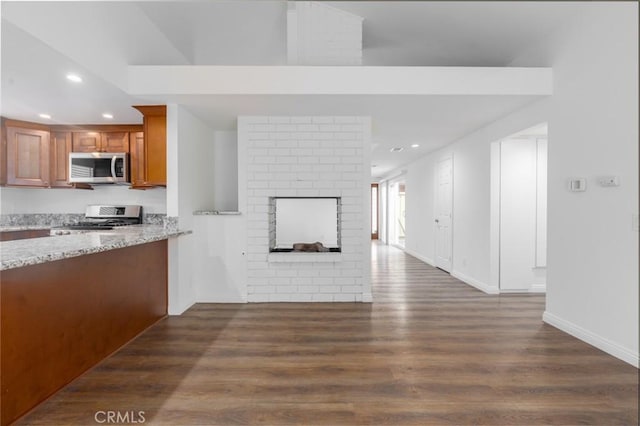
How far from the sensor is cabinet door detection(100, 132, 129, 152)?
402 cm

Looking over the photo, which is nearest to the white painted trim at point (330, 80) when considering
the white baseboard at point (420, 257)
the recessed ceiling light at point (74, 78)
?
the recessed ceiling light at point (74, 78)

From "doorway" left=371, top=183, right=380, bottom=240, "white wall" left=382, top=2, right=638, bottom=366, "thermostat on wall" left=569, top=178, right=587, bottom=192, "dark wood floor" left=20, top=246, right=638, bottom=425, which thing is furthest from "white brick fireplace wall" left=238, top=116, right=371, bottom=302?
"doorway" left=371, top=183, right=380, bottom=240

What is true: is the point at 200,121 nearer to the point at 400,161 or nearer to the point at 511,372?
the point at 511,372

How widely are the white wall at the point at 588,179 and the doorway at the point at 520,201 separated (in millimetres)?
135

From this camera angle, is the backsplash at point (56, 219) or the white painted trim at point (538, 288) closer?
the white painted trim at point (538, 288)

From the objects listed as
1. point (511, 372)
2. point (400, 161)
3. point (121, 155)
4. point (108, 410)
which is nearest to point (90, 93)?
point (121, 155)

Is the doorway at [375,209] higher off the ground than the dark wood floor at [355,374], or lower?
higher

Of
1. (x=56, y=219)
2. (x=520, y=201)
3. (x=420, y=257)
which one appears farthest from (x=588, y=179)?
(x=56, y=219)

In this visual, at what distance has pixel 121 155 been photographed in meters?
3.85

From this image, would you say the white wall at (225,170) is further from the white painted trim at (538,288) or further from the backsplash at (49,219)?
the white painted trim at (538,288)

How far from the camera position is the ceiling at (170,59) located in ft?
7.59

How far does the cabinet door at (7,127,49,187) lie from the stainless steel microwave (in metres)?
0.43

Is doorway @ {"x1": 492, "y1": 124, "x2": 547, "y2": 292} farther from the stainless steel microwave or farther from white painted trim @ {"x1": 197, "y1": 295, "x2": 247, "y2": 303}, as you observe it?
the stainless steel microwave

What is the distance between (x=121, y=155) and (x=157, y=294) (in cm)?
183
